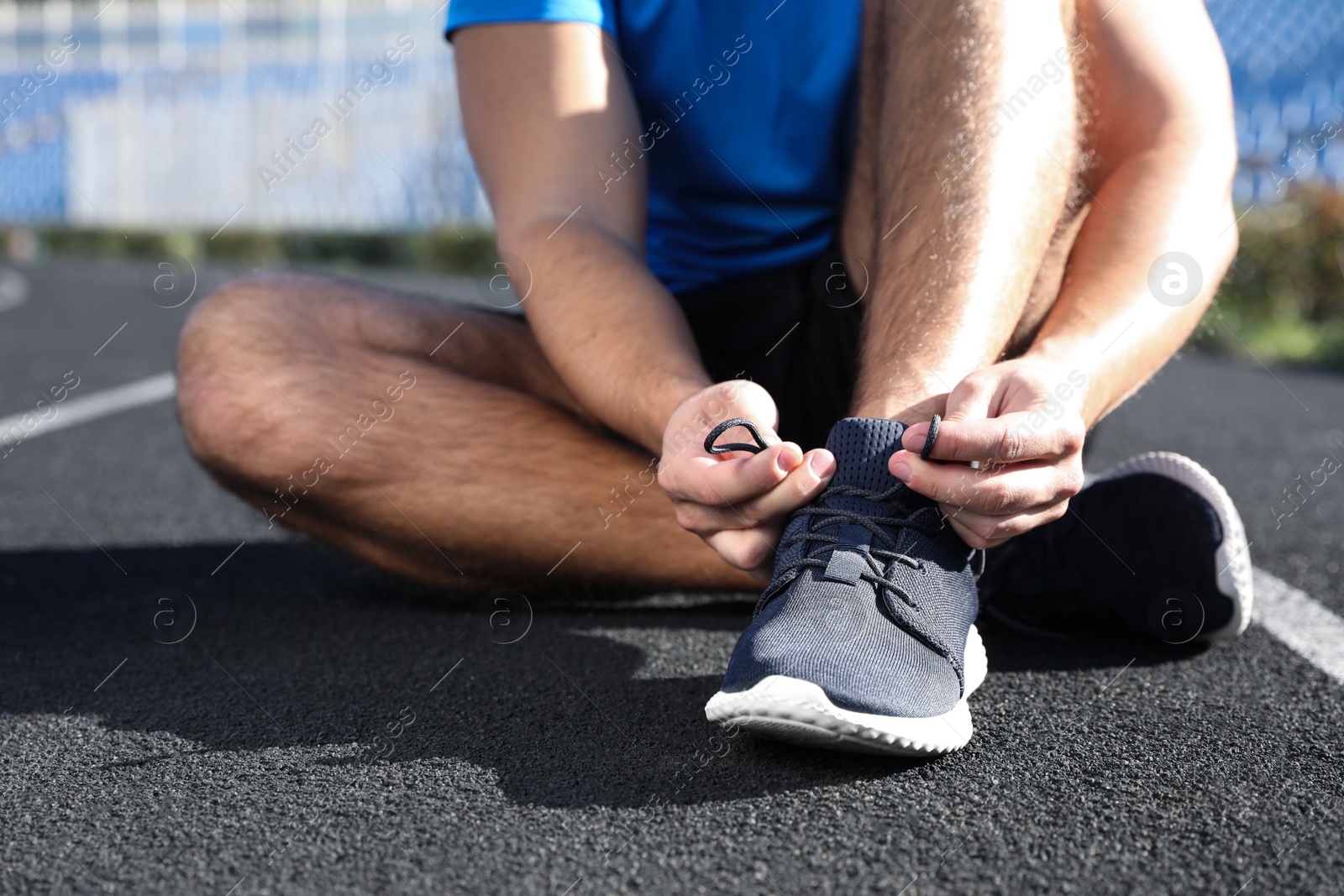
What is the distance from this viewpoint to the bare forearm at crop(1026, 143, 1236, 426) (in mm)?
1402

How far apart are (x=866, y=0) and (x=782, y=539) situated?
92 centimetres

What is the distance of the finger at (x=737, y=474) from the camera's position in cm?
123

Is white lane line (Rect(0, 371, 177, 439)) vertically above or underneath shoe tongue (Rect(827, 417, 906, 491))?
underneath

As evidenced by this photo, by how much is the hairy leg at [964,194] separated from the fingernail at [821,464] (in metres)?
0.09

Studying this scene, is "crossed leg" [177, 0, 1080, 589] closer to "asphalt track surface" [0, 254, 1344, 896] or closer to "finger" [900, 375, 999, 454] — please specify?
"asphalt track surface" [0, 254, 1344, 896]

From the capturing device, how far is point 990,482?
46.9 inches

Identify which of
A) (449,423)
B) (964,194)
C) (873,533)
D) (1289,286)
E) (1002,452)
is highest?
(964,194)

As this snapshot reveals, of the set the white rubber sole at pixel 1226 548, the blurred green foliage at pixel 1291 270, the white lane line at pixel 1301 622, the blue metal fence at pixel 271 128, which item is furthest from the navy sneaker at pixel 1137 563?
the blue metal fence at pixel 271 128

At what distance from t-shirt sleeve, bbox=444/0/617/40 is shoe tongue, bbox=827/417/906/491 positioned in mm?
874

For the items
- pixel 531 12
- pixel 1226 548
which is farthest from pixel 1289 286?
pixel 531 12

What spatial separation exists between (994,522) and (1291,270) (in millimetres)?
6647

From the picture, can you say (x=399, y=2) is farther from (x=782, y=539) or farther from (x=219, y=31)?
(x=782, y=539)

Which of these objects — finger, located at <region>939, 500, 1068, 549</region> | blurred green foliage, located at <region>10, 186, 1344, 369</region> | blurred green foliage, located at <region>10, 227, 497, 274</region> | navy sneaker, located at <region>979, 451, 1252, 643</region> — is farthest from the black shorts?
blurred green foliage, located at <region>10, 227, 497, 274</region>

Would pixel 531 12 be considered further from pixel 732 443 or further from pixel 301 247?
pixel 301 247
